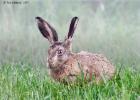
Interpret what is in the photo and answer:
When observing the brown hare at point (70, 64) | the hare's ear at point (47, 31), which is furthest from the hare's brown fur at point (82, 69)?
the hare's ear at point (47, 31)

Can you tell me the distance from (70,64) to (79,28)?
484 centimetres

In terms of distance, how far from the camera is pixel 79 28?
12492mm

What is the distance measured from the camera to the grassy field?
7.10 meters

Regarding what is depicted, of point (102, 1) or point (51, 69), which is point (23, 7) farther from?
point (51, 69)

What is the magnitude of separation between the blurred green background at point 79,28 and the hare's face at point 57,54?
164 cm

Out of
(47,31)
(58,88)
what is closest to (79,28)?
(47,31)

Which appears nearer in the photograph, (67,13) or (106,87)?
(106,87)

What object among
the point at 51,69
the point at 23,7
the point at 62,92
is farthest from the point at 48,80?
the point at 23,7

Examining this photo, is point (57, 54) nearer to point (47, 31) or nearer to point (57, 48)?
point (57, 48)

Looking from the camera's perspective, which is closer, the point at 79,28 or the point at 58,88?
the point at 58,88

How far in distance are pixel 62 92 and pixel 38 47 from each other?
4.04 metres

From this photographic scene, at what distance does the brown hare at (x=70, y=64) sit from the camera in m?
7.59

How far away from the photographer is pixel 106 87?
714cm

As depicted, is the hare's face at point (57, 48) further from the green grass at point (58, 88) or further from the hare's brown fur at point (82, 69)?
the green grass at point (58, 88)
